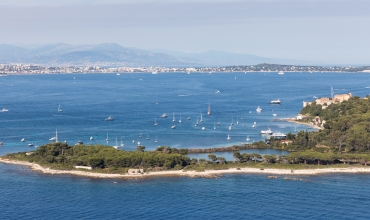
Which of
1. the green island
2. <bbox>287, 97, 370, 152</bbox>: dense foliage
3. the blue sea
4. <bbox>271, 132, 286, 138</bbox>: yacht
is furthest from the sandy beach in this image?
<bbox>271, 132, 286, 138</bbox>: yacht

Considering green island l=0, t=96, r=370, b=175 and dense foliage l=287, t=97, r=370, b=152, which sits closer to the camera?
green island l=0, t=96, r=370, b=175

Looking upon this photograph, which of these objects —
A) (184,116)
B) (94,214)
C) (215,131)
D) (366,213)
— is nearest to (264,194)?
(366,213)

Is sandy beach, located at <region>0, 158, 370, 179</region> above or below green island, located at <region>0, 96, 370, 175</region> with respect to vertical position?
below

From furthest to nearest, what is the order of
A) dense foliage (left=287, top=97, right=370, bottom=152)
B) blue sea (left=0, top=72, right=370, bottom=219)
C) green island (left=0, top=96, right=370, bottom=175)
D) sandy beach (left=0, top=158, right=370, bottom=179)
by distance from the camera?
dense foliage (left=287, top=97, right=370, bottom=152), green island (left=0, top=96, right=370, bottom=175), sandy beach (left=0, top=158, right=370, bottom=179), blue sea (left=0, top=72, right=370, bottom=219)

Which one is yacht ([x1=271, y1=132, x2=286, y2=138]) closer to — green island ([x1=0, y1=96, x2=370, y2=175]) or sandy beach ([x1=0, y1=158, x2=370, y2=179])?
green island ([x1=0, y1=96, x2=370, y2=175])

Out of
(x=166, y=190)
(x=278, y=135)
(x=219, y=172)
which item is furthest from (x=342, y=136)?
(x=166, y=190)

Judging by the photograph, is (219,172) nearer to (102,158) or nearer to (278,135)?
(102,158)

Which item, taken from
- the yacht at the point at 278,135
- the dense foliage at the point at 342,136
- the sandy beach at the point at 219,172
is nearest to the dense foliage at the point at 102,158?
the sandy beach at the point at 219,172

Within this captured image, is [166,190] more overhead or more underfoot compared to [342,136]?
more underfoot

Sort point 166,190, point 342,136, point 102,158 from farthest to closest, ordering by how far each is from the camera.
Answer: point 342,136
point 102,158
point 166,190

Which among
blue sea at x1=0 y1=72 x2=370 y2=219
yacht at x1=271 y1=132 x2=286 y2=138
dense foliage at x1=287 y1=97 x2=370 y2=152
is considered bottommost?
blue sea at x1=0 y1=72 x2=370 y2=219

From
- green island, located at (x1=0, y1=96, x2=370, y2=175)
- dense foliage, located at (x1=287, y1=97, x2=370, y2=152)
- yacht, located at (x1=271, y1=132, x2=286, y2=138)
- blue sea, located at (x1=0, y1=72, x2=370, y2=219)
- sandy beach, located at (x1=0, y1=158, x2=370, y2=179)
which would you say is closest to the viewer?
blue sea, located at (x1=0, y1=72, x2=370, y2=219)
